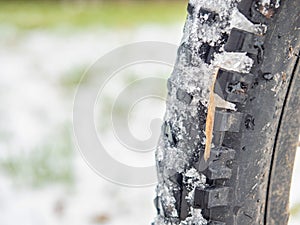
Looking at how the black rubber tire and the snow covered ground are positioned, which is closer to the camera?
the black rubber tire

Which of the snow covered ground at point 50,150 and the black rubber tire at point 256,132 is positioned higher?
the black rubber tire at point 256,132

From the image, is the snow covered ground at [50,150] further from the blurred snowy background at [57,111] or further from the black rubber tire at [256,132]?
the black rubber tire at [256,132]

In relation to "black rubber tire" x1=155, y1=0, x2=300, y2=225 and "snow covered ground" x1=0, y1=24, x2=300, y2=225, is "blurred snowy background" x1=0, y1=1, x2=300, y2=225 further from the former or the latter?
"black rubber tire" x1=155, y1=0, x2=300, y2=225

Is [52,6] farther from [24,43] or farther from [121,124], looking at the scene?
[121,124]

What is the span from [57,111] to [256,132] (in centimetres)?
195

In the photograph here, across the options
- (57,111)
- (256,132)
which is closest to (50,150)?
(57,111)

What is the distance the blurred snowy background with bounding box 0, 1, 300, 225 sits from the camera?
1.94 metres

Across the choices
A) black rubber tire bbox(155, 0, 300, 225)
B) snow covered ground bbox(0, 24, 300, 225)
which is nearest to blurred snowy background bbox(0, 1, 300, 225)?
snow covered ground bbox(0, 24, 300, 225)

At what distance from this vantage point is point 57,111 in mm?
2773

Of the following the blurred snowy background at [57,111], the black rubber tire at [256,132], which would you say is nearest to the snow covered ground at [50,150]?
the blurred snowy background at [57,111]

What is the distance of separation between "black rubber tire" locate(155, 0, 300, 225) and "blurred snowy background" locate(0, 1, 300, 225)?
811mm

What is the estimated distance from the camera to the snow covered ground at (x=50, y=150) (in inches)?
75.6

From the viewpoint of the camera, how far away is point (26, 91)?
3.06 metres

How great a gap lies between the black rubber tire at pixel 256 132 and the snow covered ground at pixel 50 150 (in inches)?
33.6
